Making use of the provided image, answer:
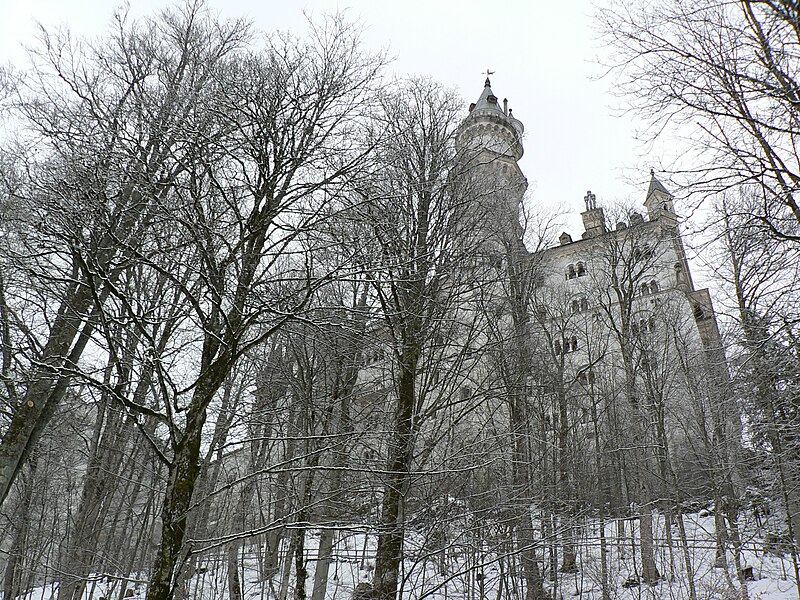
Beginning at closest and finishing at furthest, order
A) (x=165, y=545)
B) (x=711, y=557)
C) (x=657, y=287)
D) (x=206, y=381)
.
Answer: (x=165, y=545)
(x=206, y=381)
(x=711, y=557)
(x=657, y=287)

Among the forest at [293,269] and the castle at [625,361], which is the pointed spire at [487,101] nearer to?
the castle at [625,361]

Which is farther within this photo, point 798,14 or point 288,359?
point 288,359

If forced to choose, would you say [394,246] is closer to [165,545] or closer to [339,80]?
[339,80]

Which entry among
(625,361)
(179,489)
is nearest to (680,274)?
(625,361)

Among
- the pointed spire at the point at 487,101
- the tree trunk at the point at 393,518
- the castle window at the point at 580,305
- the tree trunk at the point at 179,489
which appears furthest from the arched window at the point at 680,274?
the tree trunk at the point at 179,489

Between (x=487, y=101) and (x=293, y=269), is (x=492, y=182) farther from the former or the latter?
(x=487, y=101)

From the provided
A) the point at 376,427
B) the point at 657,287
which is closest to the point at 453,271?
the point at 376,427

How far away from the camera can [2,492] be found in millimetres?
6789

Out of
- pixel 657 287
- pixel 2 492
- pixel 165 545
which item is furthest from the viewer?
pixel 657 287

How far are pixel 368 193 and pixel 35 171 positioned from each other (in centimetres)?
471

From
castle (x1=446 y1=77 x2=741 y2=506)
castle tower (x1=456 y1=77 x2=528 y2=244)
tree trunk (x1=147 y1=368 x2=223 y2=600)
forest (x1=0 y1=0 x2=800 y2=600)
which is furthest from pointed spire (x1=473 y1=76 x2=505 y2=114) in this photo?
tree trunk (x1=147 y1=368 x2=223 y2=600)

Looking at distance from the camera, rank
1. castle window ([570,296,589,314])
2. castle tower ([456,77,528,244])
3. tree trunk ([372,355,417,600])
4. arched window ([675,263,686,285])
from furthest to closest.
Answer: arched window ([675,263,686,285])
castle window ([570,296,589,314])
castle tower ([456,77,528,244])
tree trunk ([372,355,417,600])

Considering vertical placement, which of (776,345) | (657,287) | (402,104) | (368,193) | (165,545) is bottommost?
(165,545)

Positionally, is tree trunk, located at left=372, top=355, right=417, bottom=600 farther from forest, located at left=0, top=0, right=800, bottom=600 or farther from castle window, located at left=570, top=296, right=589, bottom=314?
castle window, located at left=570, top=296, right=589, bottom=314
